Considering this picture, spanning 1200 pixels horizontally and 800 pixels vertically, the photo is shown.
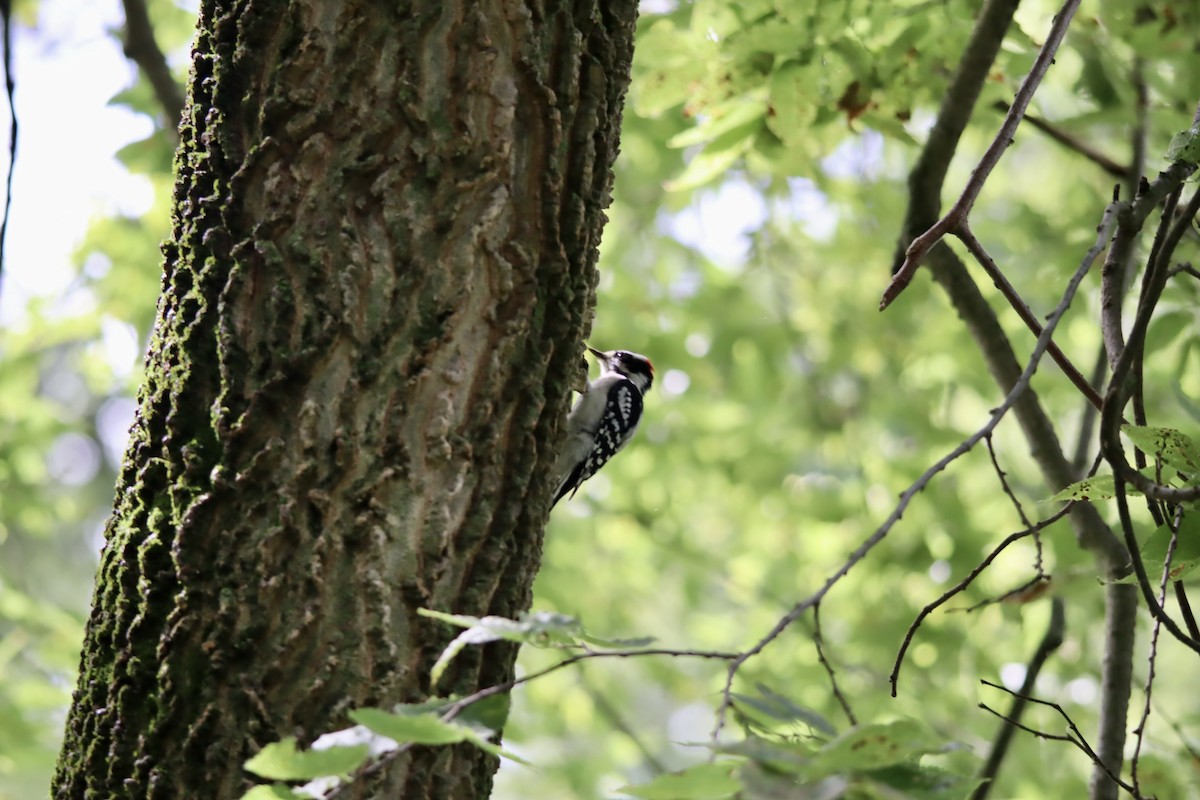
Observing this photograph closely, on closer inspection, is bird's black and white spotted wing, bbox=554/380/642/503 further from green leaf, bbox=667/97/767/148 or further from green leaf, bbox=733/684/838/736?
green leaf, bbox=733/684/838/736

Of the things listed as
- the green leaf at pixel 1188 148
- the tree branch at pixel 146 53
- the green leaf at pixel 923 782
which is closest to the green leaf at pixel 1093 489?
the green leaf at pixel 1188 148

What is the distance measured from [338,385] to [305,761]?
0.72 meters

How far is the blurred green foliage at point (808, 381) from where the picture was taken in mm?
2904

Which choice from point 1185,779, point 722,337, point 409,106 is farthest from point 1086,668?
point 409,106

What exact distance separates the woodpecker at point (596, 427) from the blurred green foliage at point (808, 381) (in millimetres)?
851

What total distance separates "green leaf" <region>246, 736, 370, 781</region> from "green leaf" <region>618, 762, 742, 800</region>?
0.92 ft

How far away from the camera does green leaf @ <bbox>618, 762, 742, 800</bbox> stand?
99 centimetres

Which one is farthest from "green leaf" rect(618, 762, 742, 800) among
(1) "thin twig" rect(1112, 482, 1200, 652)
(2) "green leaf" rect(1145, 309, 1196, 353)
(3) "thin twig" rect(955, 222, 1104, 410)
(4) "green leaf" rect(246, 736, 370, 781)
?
(2) "green leaf" rect(1145, 309, 1196, 353)

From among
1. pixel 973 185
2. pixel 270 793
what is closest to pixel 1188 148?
pixel 973 185

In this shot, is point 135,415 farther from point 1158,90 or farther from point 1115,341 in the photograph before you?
point 1158,90

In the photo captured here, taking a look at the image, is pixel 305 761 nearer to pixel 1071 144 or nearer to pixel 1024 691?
pixel 1024 691

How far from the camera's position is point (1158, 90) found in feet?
10.7

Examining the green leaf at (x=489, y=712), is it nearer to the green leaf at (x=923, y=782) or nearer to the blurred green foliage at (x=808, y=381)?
the green leaf at (x=923, y=782)

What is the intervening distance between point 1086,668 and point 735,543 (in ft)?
11.4
